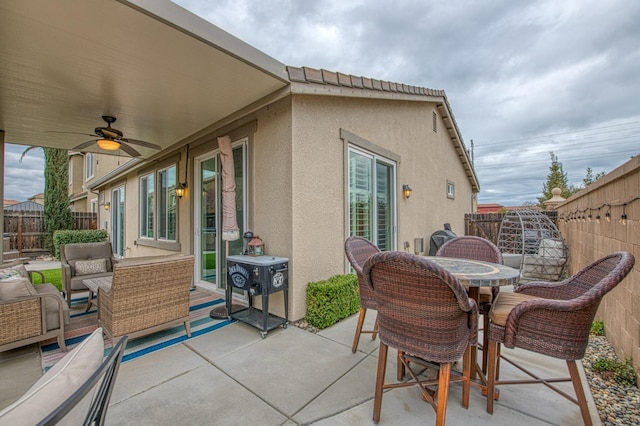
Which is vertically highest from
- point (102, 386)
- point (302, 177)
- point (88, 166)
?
point (88, 166)

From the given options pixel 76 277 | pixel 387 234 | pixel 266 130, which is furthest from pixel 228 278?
pixel 387 234

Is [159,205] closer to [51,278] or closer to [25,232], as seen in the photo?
[51,278]

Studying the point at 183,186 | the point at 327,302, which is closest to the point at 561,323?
the point at 327,302

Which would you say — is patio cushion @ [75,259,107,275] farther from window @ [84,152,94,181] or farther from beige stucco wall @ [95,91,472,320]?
window @ [84,152,94,181]

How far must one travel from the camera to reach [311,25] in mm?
5734

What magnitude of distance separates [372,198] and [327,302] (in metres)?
2.34

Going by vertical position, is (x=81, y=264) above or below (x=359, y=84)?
below

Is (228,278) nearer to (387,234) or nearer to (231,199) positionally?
(231,199)

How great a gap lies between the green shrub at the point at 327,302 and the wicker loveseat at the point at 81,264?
3.82 meters

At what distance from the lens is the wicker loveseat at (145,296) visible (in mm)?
2746

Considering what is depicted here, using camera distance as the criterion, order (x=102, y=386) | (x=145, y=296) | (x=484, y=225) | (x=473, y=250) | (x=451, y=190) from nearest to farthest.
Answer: (x=102, y=386)
(x=145, y=296)
(x=473, y=250)
(x=451, y=190)
(x=484, y=225)

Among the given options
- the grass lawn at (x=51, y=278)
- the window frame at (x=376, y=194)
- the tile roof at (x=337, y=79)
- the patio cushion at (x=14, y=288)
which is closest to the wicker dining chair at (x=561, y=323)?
the window frame at (x=376, y=194)

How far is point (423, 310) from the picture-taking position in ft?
5.39

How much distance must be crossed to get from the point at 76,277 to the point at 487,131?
78.1 feet
